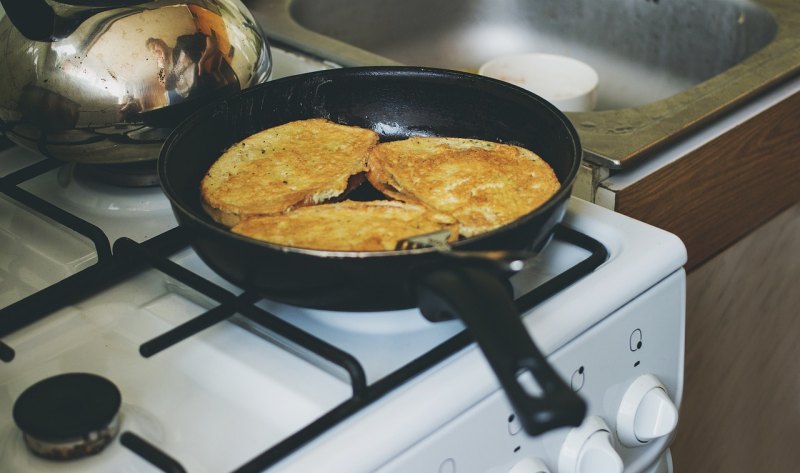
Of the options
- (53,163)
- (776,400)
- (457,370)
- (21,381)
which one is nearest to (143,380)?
(21,381)

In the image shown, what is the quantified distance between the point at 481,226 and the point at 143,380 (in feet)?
1.00

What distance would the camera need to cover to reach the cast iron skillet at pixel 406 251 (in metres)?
0.55

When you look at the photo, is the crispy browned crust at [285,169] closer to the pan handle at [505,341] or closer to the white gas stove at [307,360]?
the white gas stove at [307,360]

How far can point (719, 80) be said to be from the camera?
1.16 m

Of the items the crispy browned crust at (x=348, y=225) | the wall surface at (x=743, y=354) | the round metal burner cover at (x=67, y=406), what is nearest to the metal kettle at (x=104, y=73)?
the crispy browned crust at (x=348, y=225)

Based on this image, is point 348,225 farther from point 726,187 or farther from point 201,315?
point 726,187

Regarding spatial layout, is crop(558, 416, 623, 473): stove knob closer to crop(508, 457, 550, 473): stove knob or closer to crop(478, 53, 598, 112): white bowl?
crop(508, 457, 550, 473): stove knob

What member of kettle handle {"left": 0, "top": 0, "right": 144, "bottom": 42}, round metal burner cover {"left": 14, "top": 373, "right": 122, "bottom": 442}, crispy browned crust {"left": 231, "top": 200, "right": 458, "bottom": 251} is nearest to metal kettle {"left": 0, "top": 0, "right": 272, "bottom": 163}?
kettle handle {"left": 0, "top": 0, "right": 144, "bottom": 42}

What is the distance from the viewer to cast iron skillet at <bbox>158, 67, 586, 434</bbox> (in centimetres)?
55

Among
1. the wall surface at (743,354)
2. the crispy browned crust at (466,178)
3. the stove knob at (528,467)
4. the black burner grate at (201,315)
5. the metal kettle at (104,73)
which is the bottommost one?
the wall surface at (743,354)

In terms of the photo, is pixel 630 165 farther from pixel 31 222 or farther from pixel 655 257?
pixel 31 222

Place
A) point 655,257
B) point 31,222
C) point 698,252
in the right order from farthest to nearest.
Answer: point 698,252 → point 31,222 → point 655,257

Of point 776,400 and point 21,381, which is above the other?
point 21,381

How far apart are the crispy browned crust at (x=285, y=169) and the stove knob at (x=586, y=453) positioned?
12.3 inches
